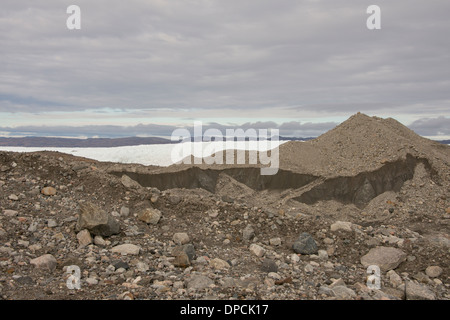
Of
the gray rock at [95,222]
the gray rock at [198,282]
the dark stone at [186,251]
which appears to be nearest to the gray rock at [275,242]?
the dark stone at [186,251]

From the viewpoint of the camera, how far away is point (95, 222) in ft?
21.4

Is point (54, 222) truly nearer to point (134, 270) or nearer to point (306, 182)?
point (134, 270)

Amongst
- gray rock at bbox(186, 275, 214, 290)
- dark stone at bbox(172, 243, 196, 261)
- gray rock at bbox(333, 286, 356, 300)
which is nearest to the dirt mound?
dark stone at bbox(172, 243, 196, 261)

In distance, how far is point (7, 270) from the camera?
5.07m

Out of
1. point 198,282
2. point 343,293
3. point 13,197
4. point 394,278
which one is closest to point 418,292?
point 394,278

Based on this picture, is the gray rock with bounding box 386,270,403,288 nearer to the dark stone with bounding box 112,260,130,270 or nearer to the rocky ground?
the rocky ground

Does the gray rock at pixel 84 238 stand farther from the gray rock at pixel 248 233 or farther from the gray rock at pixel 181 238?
the gray rock at pixel 248 233

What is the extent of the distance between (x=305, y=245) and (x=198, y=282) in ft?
8.80

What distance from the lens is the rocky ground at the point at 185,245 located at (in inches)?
202

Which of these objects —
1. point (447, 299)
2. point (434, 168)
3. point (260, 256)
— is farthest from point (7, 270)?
point (434, 168)

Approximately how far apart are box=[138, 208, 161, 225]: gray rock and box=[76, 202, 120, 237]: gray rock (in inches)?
36.1

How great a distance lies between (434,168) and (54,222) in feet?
42.5

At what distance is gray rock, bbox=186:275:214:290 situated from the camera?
16.5ft

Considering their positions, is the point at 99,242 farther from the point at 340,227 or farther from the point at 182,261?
the point at 340,227
